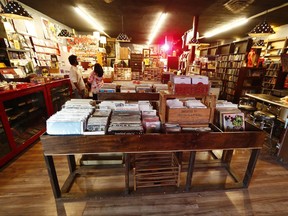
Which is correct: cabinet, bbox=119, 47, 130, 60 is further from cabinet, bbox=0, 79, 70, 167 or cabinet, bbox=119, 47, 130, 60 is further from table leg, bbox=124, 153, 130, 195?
table leg, bbox=124, 153, 130, 195

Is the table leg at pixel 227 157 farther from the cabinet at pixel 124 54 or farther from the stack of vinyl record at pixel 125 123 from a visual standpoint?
the cabinet at pixel 124 54

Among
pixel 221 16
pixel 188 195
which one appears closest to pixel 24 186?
pixel 188 195

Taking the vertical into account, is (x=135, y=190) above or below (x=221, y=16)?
below

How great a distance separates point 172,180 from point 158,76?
11.3 ft

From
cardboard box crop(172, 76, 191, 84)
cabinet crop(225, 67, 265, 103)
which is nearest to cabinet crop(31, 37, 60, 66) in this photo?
cardboard box crop(172, 76, 191, 84)

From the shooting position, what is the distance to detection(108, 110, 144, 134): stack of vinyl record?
151 cm

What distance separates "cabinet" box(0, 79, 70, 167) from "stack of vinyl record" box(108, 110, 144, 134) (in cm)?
191

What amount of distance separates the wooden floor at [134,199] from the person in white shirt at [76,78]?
2191 millimetres

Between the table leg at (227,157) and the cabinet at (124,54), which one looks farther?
the cabinet at (124,54)

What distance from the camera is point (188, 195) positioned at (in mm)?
1896

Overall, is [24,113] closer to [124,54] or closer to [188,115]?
[188,115]

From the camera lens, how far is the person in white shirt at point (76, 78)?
11.9 ft

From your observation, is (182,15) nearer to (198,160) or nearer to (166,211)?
(198,160)

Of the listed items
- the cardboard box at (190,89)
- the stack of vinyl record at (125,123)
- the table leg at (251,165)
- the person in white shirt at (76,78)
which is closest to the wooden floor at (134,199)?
the table leg at (251,165)
